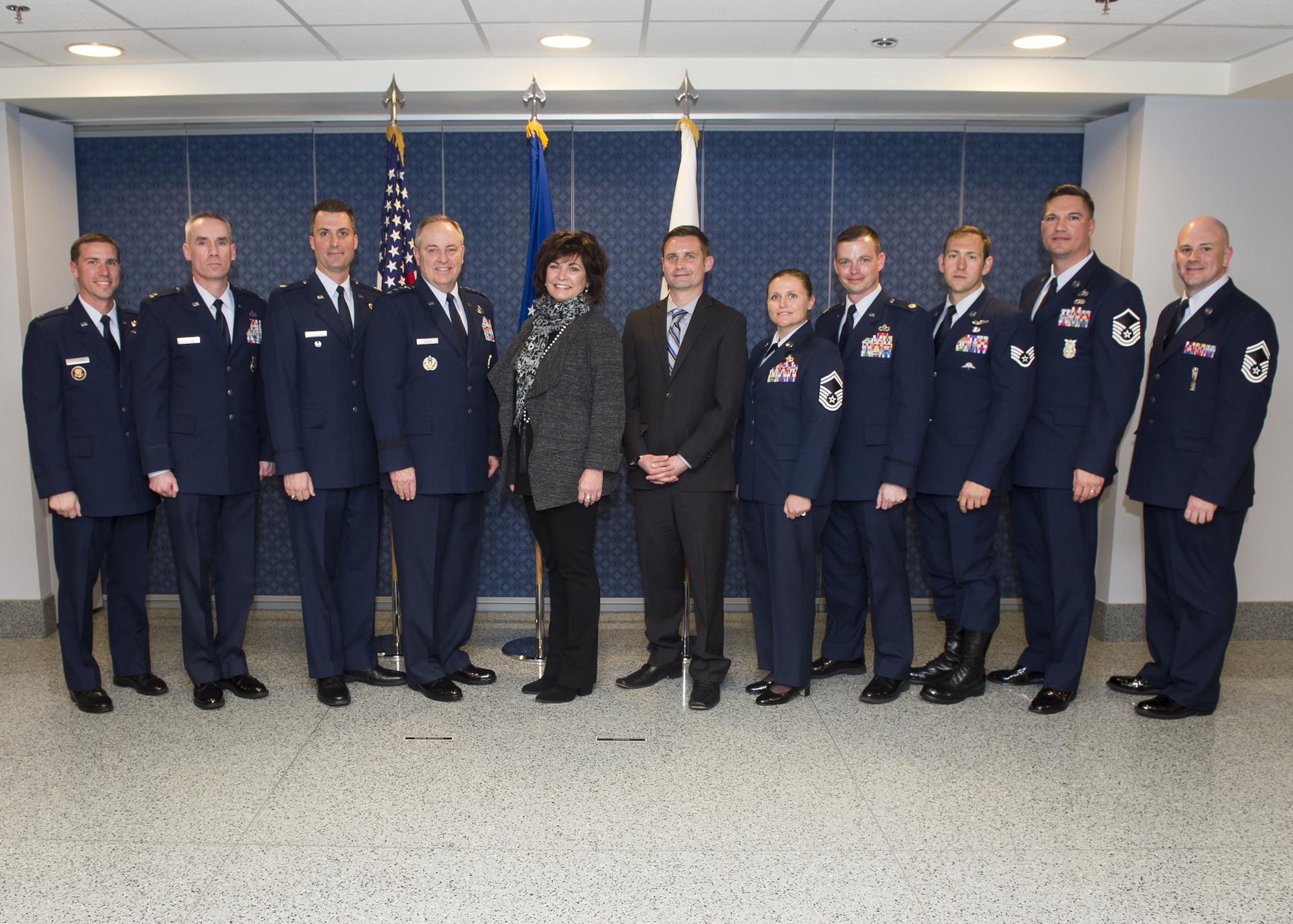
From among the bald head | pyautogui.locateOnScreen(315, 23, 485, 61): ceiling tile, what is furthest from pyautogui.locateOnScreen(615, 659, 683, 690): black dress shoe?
pyautogui.locateOnScreen(315, 23, 485, 61): ceiling tile

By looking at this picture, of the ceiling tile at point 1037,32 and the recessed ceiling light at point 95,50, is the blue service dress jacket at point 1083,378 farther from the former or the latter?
the recessed ceiling light at point 95,50

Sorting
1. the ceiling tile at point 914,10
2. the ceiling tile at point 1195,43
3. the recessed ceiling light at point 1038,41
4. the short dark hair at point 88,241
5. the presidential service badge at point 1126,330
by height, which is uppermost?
the recessed ceiling light at point 1038,41

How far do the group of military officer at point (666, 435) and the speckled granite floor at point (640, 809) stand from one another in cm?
23

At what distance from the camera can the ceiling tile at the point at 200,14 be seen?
3736mm

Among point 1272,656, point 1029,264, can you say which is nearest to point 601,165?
point 1029,264

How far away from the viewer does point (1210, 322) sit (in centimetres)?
369

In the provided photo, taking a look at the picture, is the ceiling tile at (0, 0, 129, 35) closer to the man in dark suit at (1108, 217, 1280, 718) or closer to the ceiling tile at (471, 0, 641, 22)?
the ceiling tile at (471, 0, 641, 22)

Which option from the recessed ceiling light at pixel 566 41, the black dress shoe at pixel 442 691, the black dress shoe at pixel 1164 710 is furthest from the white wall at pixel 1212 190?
the black dress shoe at pixel 442 691

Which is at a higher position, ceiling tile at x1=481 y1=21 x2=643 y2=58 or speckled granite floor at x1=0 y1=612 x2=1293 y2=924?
ceiling tile at x1=481 y1=21 x2=643 y2=58

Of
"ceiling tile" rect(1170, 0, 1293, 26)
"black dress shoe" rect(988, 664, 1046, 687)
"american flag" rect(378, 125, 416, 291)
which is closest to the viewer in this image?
"ceiling tile" rect(1170, 0, 1293, 26)

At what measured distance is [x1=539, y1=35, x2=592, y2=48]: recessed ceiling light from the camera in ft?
13.8

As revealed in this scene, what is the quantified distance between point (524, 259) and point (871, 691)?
9.70 ft

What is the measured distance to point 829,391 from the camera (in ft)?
11.9

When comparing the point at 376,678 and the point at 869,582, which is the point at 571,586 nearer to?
the point at 376,678
